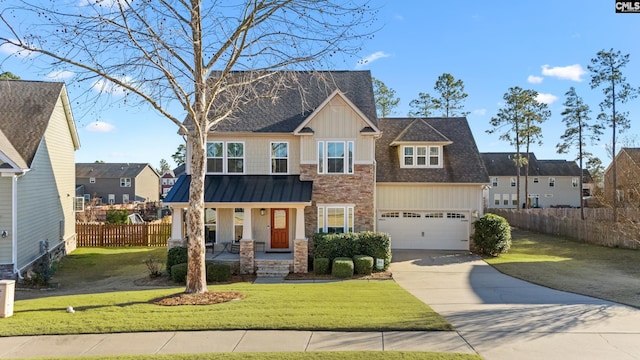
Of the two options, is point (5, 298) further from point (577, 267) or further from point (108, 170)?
point (108, 170)

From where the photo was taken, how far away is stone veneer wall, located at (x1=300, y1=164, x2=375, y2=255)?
19.6 meters

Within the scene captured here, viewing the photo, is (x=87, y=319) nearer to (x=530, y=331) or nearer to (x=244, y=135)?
(x=530, y=331)

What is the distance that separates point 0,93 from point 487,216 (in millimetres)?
24622

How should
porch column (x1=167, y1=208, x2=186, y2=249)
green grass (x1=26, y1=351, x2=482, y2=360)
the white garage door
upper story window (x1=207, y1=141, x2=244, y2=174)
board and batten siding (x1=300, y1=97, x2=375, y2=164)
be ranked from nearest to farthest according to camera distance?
green grass (x1=26, y1=351, x2=482, y2=360)
porch column (x1=167, y1=208, x2=186, y2=249)
board and batten siding (x1=300, y1=97, x2=375, y2=164)
upper story window (x1=207, y1=141, x2=244, y2=174)
the white garage door

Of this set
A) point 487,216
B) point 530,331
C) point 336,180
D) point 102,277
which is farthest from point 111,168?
point 530,331

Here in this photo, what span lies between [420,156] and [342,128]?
19.6 ft

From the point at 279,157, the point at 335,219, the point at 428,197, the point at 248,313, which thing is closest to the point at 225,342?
the point at 248,313

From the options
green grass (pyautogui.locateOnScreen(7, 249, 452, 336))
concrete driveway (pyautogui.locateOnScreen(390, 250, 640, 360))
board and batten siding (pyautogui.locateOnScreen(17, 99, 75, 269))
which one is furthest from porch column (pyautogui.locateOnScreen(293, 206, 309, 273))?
board and batten siding (pyautogui.locateOnScreen(17, 99, 75, 269))

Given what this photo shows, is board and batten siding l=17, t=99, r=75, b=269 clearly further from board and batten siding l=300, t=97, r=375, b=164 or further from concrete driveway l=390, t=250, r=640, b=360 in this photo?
concrete driveway l=390, t=250, r=640, b=360

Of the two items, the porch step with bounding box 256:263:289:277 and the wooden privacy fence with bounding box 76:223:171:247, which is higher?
the wooden privacy fence with bounding box 76:223:171:247

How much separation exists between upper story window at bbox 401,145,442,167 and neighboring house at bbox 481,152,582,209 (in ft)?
116

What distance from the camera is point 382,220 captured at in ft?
76.3

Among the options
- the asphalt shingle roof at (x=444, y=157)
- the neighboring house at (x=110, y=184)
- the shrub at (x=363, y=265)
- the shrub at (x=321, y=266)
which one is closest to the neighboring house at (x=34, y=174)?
the shrub at (x=321, y=266)

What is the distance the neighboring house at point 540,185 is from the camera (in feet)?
182
